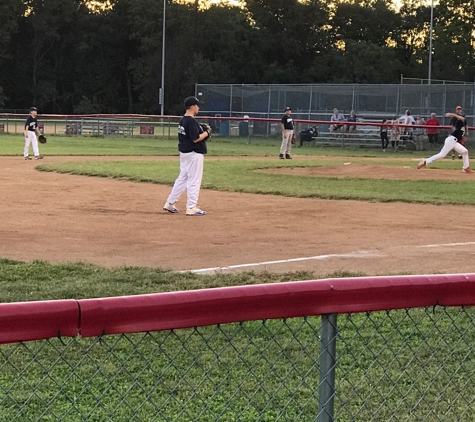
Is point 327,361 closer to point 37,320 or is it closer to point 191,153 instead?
point 37,320

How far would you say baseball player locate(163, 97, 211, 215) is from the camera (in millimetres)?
14281

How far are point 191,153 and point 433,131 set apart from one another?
2519 centimetres

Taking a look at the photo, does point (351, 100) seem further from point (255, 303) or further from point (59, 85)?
point (59, 85)

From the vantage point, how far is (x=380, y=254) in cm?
1063

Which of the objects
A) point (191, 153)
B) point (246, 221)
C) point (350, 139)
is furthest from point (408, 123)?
point (246, 221)

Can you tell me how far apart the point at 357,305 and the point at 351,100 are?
41670 millimetres

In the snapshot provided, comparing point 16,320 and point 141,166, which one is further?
point 141,166

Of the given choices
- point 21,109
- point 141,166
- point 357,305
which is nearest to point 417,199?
point 141,166

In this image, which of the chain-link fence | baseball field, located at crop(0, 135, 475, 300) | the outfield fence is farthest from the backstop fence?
the outfield fence

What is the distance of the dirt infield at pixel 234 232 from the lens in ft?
33.1

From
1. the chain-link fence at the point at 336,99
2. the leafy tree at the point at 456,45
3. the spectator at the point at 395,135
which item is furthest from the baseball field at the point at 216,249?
the leafy tree at the point at 456,45

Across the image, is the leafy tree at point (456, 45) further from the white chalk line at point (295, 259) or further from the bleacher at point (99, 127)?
the white chalk line at point (295, 259)

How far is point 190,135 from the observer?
1430cm

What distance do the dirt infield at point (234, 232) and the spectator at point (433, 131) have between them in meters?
21.2
